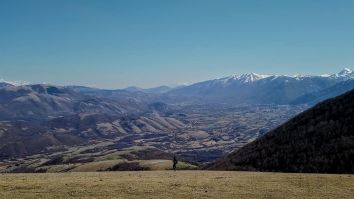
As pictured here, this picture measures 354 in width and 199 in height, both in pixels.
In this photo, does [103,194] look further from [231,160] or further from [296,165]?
[231,160]

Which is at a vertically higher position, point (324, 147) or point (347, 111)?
point (347, 111)

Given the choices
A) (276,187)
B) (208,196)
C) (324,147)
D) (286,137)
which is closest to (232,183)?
(276,187)

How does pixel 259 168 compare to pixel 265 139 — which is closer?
pixel 259 168

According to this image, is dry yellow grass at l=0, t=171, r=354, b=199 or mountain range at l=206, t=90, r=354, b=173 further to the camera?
mountain range at l=206, t=90, r=354, b=173

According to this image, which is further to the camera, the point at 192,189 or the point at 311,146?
the point at 311,146

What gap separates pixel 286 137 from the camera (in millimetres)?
112688

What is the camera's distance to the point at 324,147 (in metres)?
93.9

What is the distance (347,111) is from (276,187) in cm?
6891

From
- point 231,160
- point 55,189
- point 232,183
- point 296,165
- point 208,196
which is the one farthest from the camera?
point 231,160

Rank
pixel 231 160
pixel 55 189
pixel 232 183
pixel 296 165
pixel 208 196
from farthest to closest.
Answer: pixel 231 160, pixel 296 165, pixel 232 183, pixel 55 189, pixel 208 196

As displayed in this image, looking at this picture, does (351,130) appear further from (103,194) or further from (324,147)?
(103,194)

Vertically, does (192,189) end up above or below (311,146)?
above

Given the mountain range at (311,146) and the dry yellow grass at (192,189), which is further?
the mountain range at (311,146)

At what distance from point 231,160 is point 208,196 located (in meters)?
66.5
